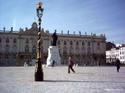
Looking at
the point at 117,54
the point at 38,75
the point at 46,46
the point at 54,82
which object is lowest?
the point at 117,54

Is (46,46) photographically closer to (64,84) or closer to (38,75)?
(38,75)

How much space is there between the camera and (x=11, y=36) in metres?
94.8

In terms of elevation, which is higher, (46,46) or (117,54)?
(46,46)

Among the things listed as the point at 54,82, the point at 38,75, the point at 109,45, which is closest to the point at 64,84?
the point at 54,82

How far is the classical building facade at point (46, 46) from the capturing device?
308 feet

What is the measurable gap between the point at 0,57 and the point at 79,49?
92.4 feet

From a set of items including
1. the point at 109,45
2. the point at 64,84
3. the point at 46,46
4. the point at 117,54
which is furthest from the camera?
the point at 109,45

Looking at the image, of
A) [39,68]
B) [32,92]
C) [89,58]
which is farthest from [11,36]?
[32,92]

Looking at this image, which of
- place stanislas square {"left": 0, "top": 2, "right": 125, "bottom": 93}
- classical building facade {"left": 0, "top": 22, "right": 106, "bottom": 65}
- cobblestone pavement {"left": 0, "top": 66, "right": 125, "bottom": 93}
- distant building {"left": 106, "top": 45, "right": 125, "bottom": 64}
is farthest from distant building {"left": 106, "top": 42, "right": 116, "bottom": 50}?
cobblestone pavement {"left": 0, "top": 66, "right": 125, "bottom": 93}

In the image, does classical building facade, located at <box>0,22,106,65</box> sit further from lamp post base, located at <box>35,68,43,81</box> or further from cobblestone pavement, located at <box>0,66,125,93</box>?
lamp post base, located at <box>35,68,43,81</box>

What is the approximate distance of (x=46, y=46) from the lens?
9962 cm

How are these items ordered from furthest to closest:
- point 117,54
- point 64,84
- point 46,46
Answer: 1. point 117,54
2. point 46,46
3. point 64,84

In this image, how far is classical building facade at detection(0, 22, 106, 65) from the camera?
3696 inches

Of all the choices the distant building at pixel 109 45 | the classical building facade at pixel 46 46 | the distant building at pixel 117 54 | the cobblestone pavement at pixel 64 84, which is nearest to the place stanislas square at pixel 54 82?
the cobblestone pavement at pixel 64 84
